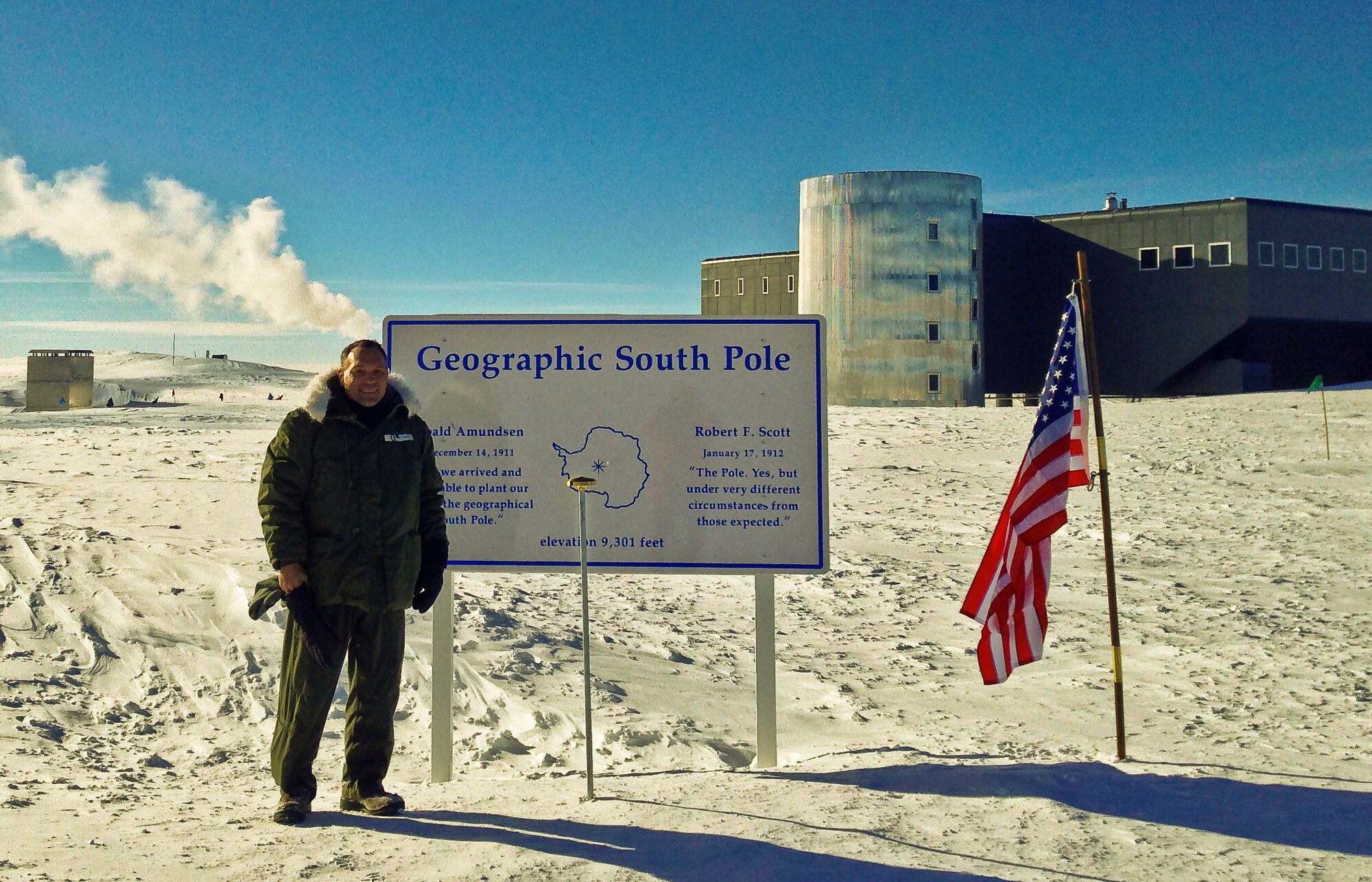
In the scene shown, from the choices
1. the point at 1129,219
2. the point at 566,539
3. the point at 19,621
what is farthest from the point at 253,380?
the point at 566,539

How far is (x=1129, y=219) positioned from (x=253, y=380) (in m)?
42.7

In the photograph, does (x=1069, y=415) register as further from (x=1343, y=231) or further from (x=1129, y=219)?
(x=1343, y=231)

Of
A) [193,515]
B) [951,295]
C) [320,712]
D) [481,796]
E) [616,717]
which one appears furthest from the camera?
[951,295]

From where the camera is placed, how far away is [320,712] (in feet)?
15.4

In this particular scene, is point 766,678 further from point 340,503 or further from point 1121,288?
point 1121,288

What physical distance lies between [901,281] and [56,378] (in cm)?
2774

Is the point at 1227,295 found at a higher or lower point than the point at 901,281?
lower

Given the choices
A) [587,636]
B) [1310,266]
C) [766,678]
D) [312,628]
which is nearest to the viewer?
[312,628]

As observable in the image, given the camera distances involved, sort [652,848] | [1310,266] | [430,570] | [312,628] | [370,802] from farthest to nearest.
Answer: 1. [1310,266]
2. [430,570]
3. [370,802]
4. [312,628]
5. [652,848]

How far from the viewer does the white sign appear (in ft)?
19.0

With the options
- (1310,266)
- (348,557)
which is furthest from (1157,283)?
(348,557)

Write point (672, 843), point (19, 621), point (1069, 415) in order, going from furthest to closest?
point (19, 621) < point (1069, 415) < point (672, 843)

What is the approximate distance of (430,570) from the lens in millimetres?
4887

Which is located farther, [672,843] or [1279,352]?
[1279,352]
